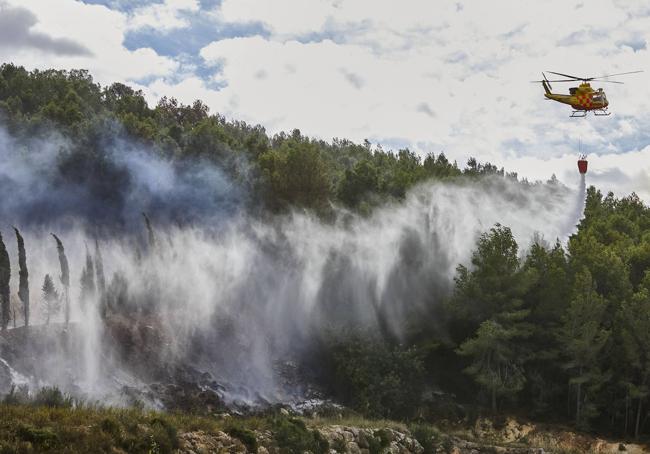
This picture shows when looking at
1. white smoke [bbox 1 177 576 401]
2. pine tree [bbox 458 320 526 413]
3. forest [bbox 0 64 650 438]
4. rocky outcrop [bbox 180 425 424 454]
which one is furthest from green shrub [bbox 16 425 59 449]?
pine tree [bbox 458 320 526 413]

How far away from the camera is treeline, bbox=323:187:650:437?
142ft

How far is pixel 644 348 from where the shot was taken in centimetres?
4353

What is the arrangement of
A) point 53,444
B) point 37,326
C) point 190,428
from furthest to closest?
point 37,326, point 190,428, point 53,444

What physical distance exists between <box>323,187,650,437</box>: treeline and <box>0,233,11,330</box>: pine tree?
2065cm

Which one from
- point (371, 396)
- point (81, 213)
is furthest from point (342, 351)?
point (81, 213)

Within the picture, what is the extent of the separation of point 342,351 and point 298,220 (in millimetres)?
17082

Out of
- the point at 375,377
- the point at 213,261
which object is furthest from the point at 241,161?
the point at 375,377

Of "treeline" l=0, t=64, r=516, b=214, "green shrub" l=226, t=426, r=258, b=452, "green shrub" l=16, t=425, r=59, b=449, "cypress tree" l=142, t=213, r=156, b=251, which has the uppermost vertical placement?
"treeline" l=0, t=64, r=516, b=214

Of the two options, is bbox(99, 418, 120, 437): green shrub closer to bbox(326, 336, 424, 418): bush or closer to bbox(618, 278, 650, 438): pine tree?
bbox(326, 336, 424, 418): bush

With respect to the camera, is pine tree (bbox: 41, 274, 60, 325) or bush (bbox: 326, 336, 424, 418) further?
bush (bbox: 326, 336, 424, 418)

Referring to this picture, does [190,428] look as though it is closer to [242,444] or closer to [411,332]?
[242,444]

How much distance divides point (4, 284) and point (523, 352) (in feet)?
112

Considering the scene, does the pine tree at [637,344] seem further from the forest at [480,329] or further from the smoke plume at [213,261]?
the smoke plume at [213,261]

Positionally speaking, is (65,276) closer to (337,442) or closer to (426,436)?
(337,442)
